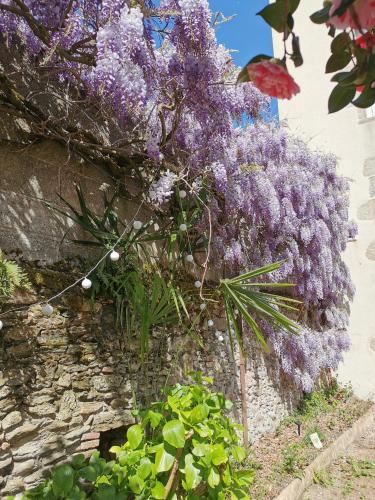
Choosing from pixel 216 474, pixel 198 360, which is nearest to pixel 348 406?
pixel 198 360

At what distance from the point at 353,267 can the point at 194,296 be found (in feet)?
12.7

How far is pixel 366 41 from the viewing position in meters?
0.87

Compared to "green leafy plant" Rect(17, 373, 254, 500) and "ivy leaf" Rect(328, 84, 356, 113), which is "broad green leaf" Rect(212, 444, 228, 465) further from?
"ivy leaf" Rect(328, 84, 356, 113)

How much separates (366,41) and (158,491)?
7.00 feet

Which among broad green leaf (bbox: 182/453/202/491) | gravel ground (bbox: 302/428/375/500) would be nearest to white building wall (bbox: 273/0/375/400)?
gravel ground (bbox: 302/428/375/500)

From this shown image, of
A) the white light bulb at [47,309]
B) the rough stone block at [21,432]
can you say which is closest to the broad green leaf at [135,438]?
the rough stone block at [21,432]

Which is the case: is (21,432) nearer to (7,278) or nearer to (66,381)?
(66,381)

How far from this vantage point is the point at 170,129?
328 cm

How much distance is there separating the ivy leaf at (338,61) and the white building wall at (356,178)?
232 inches

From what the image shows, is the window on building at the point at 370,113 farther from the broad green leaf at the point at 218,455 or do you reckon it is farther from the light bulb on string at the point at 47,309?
the light bulb on string at the point at 47,309

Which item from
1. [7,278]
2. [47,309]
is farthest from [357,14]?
[47,309]

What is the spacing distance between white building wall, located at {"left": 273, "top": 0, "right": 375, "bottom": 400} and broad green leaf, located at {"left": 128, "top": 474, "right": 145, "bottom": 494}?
5.15 m

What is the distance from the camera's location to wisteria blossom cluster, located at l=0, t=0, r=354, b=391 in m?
2.33

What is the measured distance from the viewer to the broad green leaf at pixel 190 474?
6.95ft
